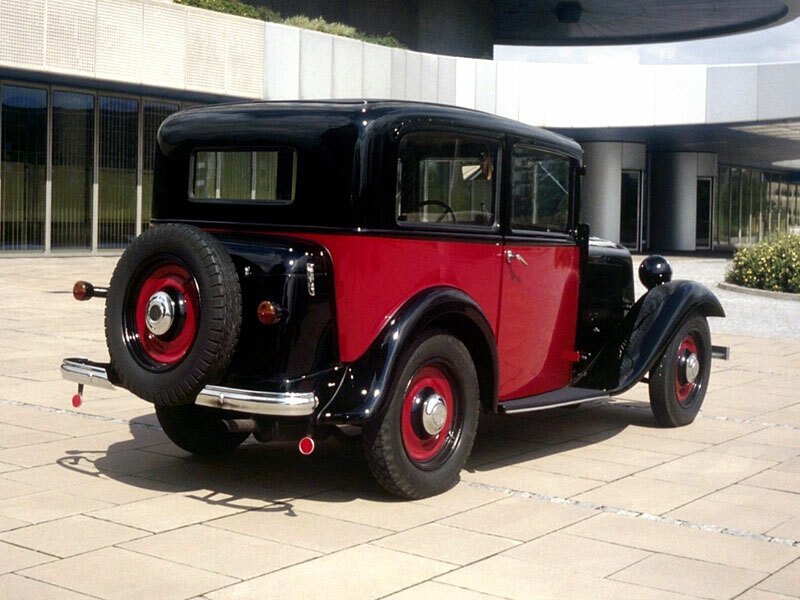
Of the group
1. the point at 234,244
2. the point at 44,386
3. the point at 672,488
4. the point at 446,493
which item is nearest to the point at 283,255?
the point at 234,244

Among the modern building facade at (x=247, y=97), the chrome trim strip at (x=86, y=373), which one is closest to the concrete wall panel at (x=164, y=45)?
the modern building facade at (x=247, y=97)

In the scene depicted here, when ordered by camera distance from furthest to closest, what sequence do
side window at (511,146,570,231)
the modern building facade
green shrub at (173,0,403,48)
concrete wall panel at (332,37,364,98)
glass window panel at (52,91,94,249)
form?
concrete wall panel at (332,37,364,98)
green shrub at (173,0,403,48)
glass window panel at (52,91,94,249)
the modern building facade
side window at (511,146,570,231)

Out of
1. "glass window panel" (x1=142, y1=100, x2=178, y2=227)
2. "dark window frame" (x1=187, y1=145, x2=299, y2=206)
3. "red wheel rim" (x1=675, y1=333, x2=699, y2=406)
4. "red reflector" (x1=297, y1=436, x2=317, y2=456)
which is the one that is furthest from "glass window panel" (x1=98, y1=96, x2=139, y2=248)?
"red reflector" (x1=297, y1=436, x2=317, y2=456)

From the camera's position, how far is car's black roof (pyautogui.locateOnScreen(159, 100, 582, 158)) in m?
5.63

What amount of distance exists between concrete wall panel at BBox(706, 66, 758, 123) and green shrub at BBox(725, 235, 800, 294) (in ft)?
31.6

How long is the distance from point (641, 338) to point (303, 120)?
2878 millimetres

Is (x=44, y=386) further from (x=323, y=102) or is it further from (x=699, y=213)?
(x=699, y=213)

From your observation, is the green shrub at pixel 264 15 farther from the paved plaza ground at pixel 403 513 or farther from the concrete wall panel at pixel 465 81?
the paved plaza ground at pixel 403 513

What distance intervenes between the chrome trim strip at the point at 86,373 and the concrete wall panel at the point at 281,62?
20.7 m

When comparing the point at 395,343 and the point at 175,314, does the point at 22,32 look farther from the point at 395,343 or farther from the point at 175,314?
the point at 395,343

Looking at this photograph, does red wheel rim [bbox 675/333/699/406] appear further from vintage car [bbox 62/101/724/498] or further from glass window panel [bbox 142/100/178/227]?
glass window panel [bbox 142/100/178/227]

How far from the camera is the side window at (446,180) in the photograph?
5734 millimetres

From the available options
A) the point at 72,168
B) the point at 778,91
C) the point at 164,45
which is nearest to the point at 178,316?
the point at 164,45

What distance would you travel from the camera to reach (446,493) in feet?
18.8
